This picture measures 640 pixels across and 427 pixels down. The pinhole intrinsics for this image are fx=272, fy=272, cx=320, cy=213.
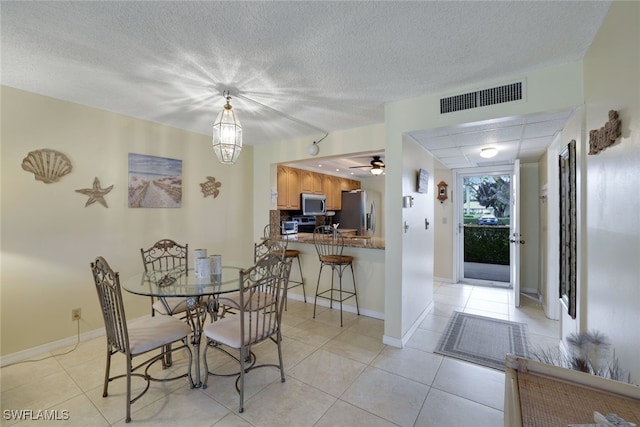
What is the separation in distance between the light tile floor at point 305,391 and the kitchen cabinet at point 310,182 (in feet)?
11.3

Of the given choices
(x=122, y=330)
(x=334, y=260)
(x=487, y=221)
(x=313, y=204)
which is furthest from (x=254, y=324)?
(x=487, y=221)

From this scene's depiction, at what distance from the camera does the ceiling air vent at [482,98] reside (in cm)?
211

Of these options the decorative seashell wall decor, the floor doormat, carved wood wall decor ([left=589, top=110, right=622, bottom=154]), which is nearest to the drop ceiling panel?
carved wood wall decor ([left=589, top=110, right=622, bottom=154])

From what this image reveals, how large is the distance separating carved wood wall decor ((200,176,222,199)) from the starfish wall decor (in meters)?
1.08

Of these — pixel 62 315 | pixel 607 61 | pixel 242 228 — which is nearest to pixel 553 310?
pixel 607 61

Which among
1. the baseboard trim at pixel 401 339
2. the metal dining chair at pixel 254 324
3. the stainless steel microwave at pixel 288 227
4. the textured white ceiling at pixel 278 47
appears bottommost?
the baseboard trim at pixel 401 339

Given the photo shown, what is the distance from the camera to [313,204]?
5.86 m

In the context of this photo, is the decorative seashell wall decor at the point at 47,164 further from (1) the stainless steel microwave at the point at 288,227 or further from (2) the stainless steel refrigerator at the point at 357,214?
(2) the stainless steel refrigerator at the point at 357,214

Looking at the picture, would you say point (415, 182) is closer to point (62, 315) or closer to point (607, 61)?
point (607, 61)

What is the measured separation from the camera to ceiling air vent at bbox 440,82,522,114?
2.11 meters

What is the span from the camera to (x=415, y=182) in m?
3.08

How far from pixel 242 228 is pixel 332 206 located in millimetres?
2887

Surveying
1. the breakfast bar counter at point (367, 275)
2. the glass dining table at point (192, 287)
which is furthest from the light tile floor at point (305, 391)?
the breakfast bar counter at point (367, 275)

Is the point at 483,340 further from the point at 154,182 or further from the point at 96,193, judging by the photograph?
the point at 96,193
